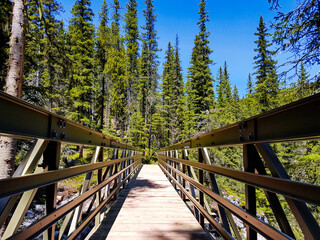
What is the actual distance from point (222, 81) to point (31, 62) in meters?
35.4

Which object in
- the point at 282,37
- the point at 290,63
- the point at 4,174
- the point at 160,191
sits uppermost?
the point at 282,37

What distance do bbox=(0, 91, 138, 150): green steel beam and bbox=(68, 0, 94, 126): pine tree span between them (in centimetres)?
1532

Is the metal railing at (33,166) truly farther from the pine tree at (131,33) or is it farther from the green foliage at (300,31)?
the pine tree at (131,33)

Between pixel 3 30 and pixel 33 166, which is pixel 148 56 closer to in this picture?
pixel 3 30

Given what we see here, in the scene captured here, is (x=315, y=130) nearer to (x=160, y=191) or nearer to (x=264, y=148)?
(x=264, y=148)

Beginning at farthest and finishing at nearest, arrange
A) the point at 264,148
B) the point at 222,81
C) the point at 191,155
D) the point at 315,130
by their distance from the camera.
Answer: the point at 222,81
the point at 191,155
the point at 264,148
the point at 315,130

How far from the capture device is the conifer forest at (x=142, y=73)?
5.45 m

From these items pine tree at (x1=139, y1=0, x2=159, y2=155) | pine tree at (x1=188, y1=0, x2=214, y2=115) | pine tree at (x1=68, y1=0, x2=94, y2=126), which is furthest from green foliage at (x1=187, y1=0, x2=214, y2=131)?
pine tree at (x1=68, y1=0, x2=94, y2=126)

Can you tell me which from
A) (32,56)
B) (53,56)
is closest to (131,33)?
(32,56)

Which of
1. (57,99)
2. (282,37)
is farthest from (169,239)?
(57,99)

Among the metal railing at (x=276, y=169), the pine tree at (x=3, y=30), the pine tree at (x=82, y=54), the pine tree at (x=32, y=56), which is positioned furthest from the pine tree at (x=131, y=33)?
the metal railing at (x=276, y=169)

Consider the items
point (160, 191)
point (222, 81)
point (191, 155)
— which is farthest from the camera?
point (222, 81)

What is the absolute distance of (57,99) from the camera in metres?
16.8

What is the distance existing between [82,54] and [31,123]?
61.4 ft
